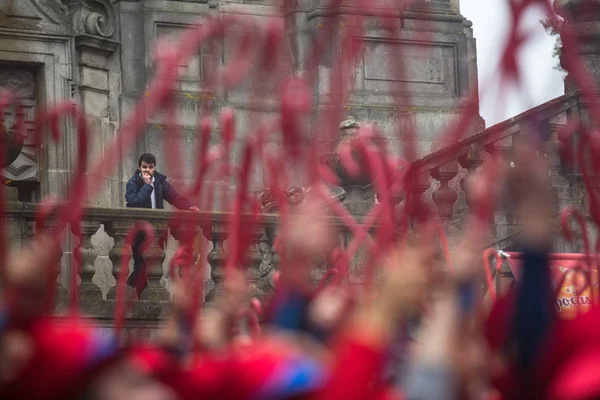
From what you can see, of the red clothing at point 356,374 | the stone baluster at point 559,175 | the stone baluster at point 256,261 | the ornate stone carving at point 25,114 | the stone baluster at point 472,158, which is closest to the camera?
the red clothing at point 356,374

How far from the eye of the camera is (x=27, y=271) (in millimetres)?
2131

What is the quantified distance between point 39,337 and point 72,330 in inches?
1.8

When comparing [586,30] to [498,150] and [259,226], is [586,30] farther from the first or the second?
[259,226]

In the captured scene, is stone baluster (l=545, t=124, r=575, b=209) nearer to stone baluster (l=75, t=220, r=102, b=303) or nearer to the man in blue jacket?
the man in blue jacket

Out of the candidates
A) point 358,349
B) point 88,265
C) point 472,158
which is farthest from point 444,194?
point 358,349

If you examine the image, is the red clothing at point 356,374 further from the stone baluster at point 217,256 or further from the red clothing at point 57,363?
the stone baluster at point 217,256

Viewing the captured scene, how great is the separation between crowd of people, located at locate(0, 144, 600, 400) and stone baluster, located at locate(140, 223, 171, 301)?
1031cm

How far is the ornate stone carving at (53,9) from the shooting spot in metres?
18.6

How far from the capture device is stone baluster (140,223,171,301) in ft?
41.5

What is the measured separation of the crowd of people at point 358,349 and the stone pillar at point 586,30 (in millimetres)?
12511

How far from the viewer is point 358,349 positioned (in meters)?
2.05

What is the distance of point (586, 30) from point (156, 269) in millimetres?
4915

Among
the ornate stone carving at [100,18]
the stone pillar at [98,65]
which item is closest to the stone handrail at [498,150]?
the stone pillar at [98,65]

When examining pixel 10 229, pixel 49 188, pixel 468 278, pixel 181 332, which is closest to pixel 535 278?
pixel 468 278
